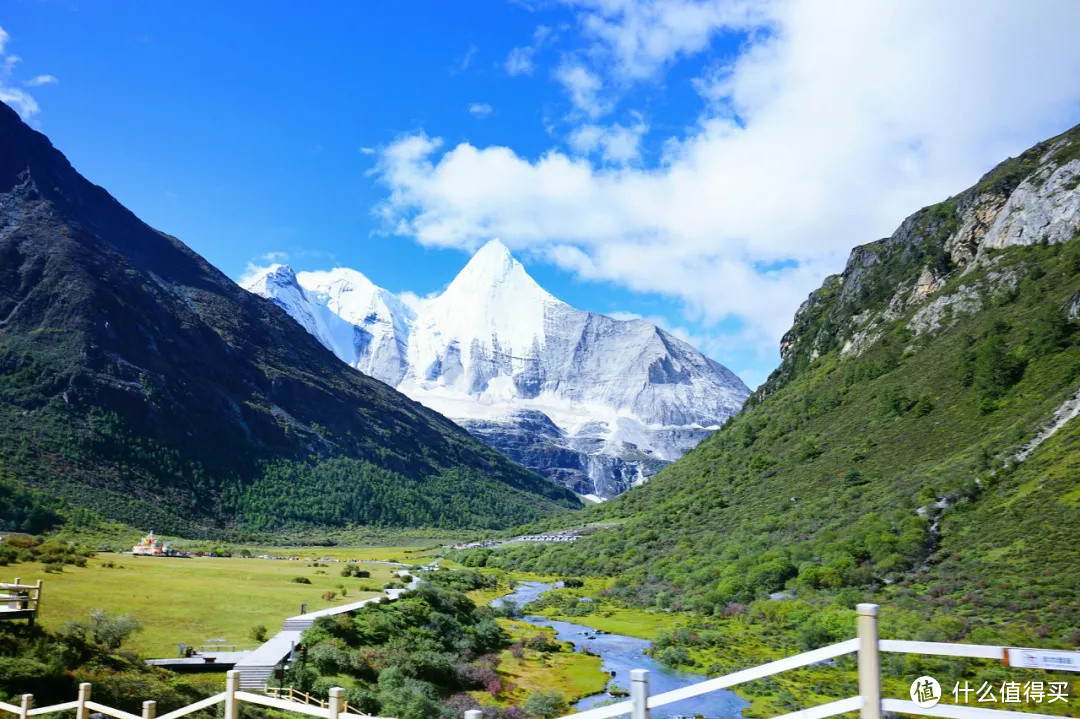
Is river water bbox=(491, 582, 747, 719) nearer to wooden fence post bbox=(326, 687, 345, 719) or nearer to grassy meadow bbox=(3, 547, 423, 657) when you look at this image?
grassy meadow bbox=(3, 547, 423, 657)

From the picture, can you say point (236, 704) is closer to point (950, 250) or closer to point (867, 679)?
point (867, 679)

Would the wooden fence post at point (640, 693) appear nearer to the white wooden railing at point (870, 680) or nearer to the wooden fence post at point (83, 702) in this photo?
the white wooden railing at point (870, 680)

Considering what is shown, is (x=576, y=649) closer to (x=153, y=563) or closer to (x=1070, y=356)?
(x=153, y=563)

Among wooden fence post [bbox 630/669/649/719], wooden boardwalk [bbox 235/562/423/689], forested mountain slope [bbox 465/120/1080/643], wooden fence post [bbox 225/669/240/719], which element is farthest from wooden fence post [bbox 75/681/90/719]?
forested mountain slope [bbox 465/120/1080/643]

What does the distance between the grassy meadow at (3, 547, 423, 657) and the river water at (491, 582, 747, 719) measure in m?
18.2

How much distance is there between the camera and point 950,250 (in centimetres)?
11656

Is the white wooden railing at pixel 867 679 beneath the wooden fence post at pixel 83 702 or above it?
above

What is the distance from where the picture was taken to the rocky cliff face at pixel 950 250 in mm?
97438

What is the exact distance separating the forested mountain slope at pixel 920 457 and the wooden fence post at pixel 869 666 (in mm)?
42958

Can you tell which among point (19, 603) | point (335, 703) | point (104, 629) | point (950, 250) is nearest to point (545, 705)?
point (104, 629)

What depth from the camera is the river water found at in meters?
36.8

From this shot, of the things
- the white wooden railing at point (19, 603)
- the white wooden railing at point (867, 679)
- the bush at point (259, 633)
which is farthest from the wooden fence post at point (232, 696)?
the bush at point (259, 633)

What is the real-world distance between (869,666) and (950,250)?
130978 millimetres

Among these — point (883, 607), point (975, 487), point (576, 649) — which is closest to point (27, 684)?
point (576, 649)
